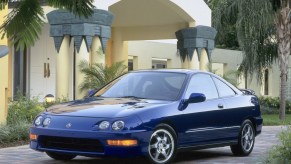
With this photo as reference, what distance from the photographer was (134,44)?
83.4 feet

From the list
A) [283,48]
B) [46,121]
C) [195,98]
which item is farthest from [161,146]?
[283,48]

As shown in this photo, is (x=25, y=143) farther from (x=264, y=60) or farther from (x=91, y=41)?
(x=264, y=60)

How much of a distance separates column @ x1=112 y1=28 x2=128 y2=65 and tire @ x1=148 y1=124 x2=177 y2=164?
15.4 metres

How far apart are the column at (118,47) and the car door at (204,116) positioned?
46.6 ft

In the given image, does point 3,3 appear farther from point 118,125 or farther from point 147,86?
point 147,86

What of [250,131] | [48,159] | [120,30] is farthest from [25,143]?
[120,30]

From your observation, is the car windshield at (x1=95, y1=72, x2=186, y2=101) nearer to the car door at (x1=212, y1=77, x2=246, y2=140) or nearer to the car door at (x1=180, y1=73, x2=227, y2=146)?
the car door at (x1=180, y1=73, x2=227, y2=146)

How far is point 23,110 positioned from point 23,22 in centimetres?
1116

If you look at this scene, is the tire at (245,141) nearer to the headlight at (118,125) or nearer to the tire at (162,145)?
the tire at (162,145)

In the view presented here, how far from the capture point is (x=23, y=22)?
6.74 ft

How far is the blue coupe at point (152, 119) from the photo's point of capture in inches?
289

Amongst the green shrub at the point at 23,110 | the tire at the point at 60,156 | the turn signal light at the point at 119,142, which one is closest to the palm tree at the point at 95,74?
the green shrub at the point at 23,110

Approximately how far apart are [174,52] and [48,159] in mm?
19333

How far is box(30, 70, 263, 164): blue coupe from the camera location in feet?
24.0
